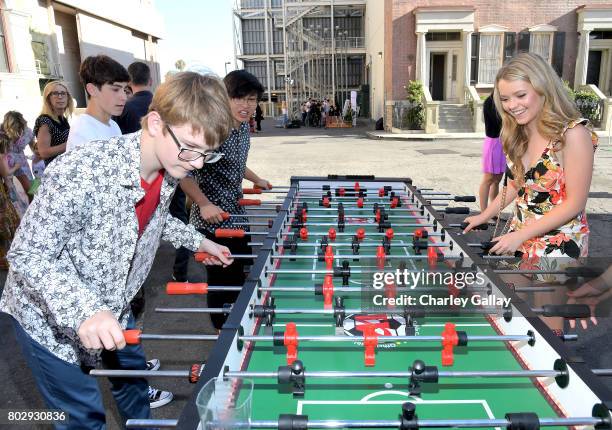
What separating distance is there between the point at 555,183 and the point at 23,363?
3503 mm

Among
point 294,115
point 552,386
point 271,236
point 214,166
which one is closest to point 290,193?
point 214,166

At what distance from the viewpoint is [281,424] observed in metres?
1.18

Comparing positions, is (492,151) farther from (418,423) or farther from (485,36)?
(485,36)

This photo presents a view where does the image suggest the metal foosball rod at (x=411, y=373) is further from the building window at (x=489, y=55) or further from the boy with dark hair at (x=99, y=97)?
the building window at (x=489, y=55)

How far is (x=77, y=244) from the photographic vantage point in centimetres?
154

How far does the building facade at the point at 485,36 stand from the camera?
17.0m

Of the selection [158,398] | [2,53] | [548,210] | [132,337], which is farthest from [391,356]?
[2,53]

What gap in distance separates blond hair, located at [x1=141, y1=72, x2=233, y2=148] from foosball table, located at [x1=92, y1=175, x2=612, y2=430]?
69cm

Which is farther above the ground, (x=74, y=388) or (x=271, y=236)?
(x=271, y=236)

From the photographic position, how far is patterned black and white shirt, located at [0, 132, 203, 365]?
1.40 m

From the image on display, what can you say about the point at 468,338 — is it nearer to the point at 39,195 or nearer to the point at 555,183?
the point at 555,183

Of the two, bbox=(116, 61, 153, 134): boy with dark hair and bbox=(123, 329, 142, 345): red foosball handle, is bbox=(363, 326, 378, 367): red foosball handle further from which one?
bbox=(116, 61, 153, 134): boy with dark hair

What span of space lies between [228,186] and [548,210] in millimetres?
1894

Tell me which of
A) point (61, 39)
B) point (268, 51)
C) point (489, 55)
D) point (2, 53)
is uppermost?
point (268, 51)
